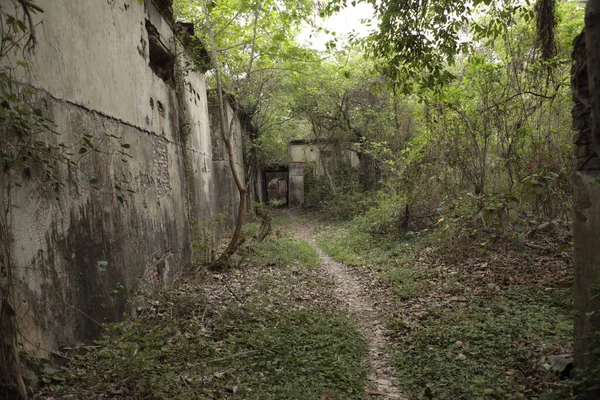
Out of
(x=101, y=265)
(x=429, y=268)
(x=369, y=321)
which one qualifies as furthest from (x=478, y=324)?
(x=101, y=265)

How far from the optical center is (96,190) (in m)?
4.34

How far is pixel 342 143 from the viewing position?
1984 cm

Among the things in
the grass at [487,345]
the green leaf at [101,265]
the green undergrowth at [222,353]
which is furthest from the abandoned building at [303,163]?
the green leaf at [101,265]

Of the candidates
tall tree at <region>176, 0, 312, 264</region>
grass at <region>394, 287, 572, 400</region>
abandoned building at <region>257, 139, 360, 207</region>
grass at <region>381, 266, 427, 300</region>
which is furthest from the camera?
abandoned building at <region>257, 139, 360, 207</region>

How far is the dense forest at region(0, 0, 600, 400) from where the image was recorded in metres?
3.31

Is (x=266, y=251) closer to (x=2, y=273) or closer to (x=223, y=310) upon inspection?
(x=223, y=310)

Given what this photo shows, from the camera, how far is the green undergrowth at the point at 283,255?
891 centimetres

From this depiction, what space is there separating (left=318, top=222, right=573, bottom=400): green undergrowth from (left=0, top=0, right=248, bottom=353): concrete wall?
326cm

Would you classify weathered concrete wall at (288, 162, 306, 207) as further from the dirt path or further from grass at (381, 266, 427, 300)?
grass at (381, 266, 427, 300)

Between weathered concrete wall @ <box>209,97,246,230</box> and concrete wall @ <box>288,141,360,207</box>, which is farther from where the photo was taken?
concrete wall @ <box>288,141,360,207</box>

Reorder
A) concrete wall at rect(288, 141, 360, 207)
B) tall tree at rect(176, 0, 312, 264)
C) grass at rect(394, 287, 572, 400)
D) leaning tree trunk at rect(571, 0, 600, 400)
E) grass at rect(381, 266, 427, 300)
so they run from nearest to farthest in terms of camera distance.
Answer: leaning tree trunk at rect(571, 0, 600, 400) < grass at rect(394, 287, 572, 400) < grass at rect(381, 266, 427, 300) < tall tree at rect(176, 0, 312, 264) < concrete wall at rect(288, 141, 360, 207)

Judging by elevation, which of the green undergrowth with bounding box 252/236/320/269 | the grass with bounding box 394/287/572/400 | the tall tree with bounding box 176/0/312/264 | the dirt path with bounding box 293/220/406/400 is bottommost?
the dirt path with bounding box 293/220/406/400

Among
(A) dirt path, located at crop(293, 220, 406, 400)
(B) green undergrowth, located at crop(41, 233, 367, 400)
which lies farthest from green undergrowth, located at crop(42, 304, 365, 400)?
(A) dirt path, located at crop(293, 220, 406, 400)

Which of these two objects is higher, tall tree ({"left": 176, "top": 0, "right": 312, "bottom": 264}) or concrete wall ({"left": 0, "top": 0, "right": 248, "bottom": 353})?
tall tree ({"left": 176, "top": 0, "right": 312, "bottom": 264})
